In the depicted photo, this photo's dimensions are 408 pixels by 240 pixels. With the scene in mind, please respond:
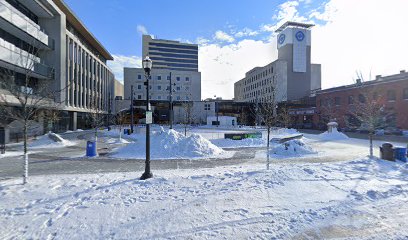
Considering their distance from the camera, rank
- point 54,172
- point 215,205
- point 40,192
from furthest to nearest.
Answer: point 54,172
point 40,192
point 215,205

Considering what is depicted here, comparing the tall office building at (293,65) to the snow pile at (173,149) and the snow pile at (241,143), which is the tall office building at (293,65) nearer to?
the snow pile at (241,143)

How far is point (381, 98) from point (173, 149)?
3886cm

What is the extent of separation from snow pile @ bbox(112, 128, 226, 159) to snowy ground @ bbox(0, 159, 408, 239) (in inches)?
220

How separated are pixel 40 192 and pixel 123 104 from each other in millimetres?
66966

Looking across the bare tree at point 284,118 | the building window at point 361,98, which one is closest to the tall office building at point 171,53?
the bare tree at point 284,118

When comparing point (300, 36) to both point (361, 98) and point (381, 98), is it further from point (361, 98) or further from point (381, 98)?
point (381, 98)

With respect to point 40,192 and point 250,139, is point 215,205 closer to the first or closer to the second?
point 40,192

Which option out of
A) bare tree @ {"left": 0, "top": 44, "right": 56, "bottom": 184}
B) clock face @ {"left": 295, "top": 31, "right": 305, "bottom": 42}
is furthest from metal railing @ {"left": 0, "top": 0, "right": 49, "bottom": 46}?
clock face @ {"left": 295, "top": 31, "right": 305, "bottom": 42}

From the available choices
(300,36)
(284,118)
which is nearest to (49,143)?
(284,118)

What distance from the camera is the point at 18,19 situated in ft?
76.4

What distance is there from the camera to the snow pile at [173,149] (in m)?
14.2

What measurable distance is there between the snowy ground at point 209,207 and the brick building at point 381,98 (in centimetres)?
2395

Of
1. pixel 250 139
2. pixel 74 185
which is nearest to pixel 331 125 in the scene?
pixel 250 139

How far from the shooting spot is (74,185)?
24.1 ft
